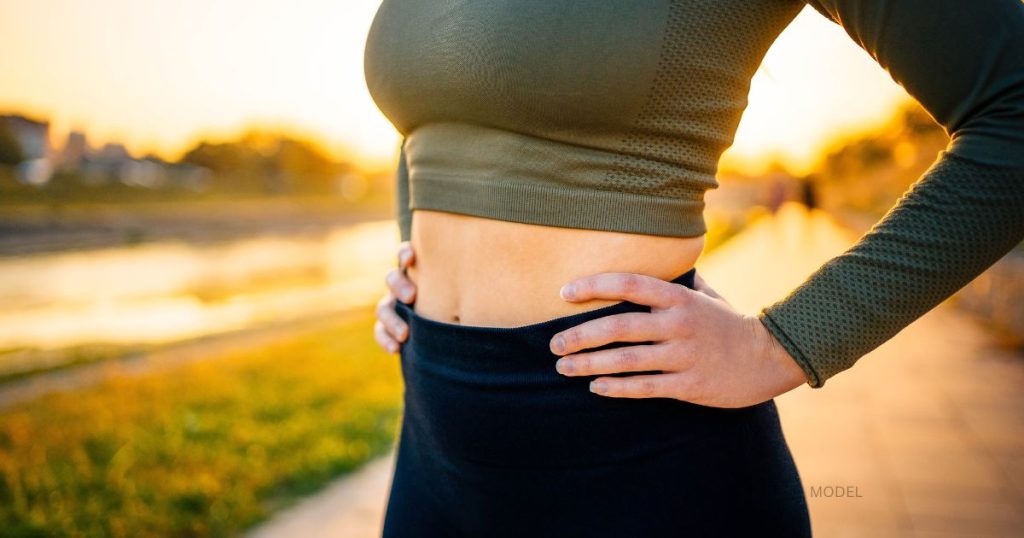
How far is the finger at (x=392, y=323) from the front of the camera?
1.17 m

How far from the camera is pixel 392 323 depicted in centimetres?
120

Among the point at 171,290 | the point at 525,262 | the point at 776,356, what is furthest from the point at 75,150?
the point at 776,356

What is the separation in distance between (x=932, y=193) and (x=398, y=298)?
817mm

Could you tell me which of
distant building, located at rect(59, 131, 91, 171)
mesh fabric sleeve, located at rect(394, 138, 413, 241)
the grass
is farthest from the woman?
distant building, located at rect(59, 131, 91, 171)

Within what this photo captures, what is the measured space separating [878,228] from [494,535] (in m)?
0.67

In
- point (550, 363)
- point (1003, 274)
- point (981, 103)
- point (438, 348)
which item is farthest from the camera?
point (1003, 274)

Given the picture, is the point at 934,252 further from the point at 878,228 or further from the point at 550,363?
the point at 550,363

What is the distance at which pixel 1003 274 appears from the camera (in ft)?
24.6

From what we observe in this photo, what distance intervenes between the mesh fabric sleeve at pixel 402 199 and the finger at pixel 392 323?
0.48 feet

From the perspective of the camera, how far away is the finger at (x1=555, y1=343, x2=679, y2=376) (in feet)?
2.76

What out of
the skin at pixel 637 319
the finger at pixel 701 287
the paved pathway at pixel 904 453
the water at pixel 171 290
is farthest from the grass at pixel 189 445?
the water at pixel 171 290

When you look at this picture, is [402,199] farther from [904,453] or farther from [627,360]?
[904,453]

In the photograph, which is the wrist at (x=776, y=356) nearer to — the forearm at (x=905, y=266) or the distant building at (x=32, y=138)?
the forearm at (x=905, y=266)

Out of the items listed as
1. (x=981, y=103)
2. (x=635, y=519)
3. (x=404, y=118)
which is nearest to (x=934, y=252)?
(x=981, y=103)
